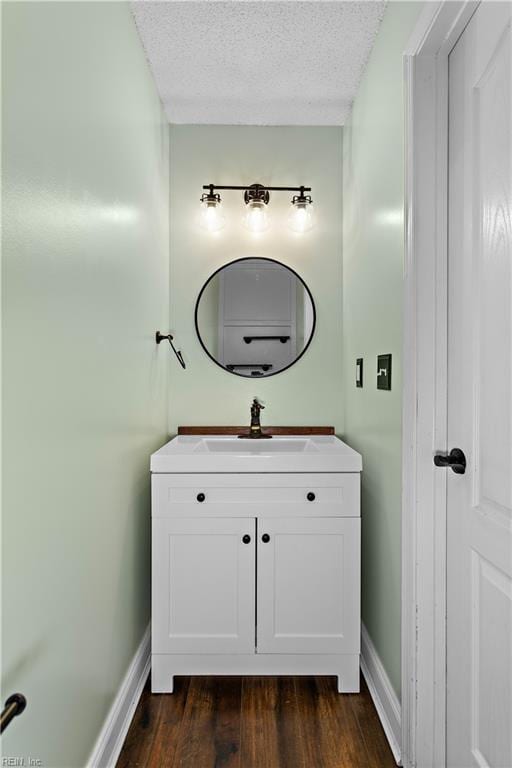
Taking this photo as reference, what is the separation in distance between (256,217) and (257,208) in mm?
43

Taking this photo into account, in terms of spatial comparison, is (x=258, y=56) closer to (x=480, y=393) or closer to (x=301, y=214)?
(x=301, y=214)

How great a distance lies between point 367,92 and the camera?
2.02 metres

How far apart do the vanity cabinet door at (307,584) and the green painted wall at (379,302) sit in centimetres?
12

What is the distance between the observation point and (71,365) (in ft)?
4.01

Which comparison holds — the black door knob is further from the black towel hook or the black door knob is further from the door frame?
the black towel hook

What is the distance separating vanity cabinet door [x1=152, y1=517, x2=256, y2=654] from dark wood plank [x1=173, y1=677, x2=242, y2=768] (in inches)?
6.0

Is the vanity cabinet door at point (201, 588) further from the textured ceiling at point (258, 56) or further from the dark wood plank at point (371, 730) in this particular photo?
the textured ceiling at point (258, 56)

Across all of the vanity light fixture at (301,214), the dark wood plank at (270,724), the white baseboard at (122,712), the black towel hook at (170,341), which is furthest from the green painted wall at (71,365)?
the vanity light fixture at (301,214)

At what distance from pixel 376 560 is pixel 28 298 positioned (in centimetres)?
155

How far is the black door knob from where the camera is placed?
1288mm

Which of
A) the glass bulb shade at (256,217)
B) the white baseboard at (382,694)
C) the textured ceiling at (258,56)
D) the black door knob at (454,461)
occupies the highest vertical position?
the textured ceiling at (258,56)

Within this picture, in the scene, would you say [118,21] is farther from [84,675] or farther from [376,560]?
[376,560]

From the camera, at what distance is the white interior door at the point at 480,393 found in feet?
3.54

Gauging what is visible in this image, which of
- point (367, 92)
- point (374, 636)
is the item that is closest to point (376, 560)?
point (374, 636)
